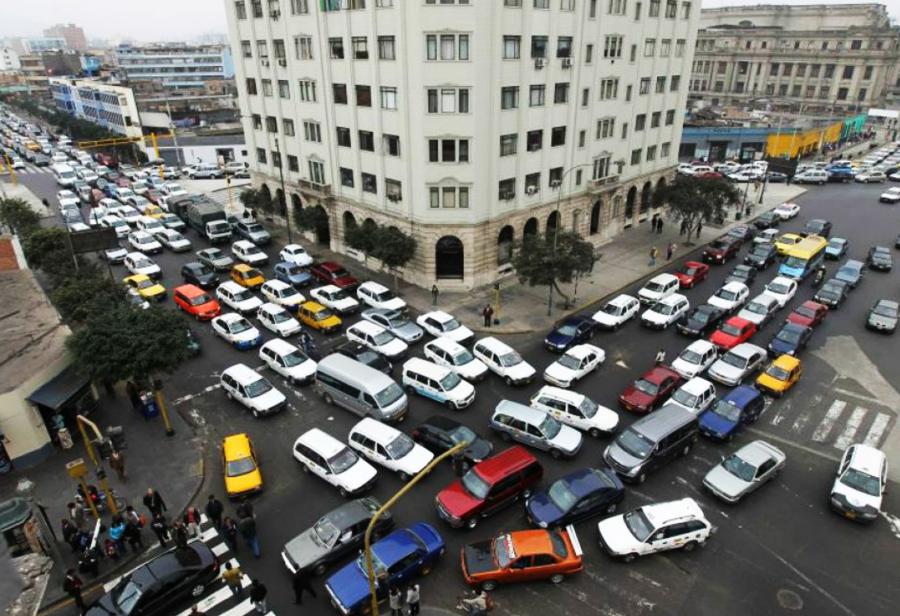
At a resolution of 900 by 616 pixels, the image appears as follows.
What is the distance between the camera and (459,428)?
977 inches

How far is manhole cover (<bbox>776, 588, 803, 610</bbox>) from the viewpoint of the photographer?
1802 cm

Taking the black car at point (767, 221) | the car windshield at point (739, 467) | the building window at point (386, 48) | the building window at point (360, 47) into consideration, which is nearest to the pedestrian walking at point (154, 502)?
the car windshield at point (739, 467)

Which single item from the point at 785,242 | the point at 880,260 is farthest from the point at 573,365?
the point at 880,260

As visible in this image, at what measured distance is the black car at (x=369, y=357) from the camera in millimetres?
30217

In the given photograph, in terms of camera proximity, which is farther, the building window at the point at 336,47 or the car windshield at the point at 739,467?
the building window at the point at 336,47

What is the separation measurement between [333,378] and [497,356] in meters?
8.72

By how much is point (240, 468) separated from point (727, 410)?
21.3 metres

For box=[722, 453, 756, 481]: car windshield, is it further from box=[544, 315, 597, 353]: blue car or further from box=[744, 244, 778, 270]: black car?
box=[744, 244, 778, 270]: black car

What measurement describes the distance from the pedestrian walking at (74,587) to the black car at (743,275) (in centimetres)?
4017

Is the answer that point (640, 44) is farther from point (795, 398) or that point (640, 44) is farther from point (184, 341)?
point (184, 341)

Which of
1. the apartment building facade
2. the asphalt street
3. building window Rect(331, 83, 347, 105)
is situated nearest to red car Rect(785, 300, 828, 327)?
the asphalt street

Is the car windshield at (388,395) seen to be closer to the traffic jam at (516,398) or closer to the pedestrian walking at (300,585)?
the traffic jam at (516,398)

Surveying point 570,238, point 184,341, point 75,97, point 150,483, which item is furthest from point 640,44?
point 75,97

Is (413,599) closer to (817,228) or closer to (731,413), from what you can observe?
(731,413)
